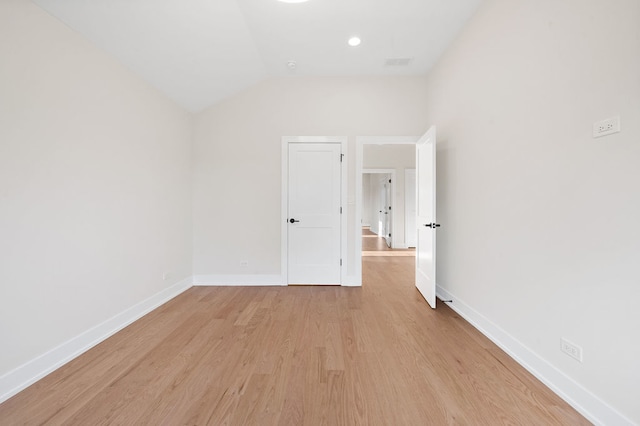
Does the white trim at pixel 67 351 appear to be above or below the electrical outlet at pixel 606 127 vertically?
below

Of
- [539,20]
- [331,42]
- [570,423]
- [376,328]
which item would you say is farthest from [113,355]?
[539,20]

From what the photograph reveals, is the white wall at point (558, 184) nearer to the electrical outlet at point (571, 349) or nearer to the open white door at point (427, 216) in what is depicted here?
the electrical outlet at point (571, 349)

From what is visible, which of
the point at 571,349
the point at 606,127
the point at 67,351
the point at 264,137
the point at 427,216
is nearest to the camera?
the point at 606,127

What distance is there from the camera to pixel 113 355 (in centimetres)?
204

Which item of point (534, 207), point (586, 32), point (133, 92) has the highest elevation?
point (133, 92)

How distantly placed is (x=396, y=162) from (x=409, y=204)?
1.20m

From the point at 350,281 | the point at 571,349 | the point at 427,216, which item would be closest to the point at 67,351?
the point at 350,281

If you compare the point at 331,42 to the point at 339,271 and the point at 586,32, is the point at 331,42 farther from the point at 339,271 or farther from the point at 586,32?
the point at 339,271

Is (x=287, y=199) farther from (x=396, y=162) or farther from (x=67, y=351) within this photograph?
(x=396, y=162)

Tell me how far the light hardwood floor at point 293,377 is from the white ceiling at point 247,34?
2.52 m

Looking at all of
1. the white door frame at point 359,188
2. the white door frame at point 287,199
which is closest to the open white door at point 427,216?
the white door frame at point 359,188

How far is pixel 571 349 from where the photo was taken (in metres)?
1.54

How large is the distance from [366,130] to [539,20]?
2.17m

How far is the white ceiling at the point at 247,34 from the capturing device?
85.5 inches
